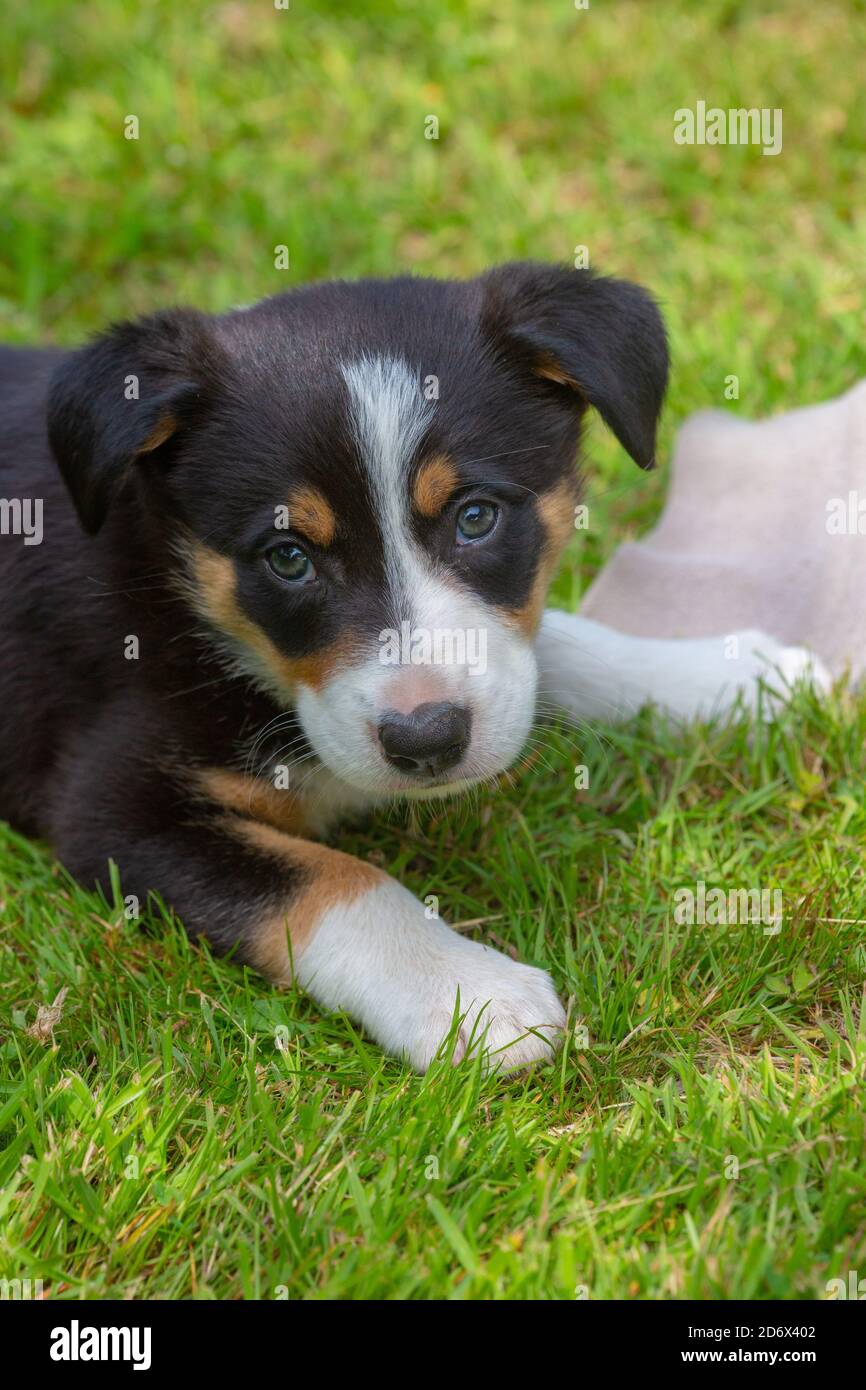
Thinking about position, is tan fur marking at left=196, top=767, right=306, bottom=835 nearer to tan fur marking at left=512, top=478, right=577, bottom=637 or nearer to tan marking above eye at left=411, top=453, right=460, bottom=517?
tan fur marking at left=512, top=478, right=577, bottom=637

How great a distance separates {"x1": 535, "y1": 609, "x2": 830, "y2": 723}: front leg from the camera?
3.91 m

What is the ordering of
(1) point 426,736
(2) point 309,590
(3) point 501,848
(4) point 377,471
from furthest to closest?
(3) point 501,848, (2) point 309,590, (4) point 377,471, (1) point 426,736

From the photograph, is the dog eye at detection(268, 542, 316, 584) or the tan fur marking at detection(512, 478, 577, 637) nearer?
the dog eye at detection(268, 542, 316, 584)

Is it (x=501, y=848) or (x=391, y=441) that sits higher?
(x=391, y=441)

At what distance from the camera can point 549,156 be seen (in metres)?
6.14

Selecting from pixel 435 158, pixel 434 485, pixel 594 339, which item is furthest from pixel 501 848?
pixel 435 158

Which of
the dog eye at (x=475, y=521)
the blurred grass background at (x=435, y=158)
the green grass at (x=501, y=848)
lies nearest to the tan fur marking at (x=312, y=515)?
the dog eye at (x=475, y=521)

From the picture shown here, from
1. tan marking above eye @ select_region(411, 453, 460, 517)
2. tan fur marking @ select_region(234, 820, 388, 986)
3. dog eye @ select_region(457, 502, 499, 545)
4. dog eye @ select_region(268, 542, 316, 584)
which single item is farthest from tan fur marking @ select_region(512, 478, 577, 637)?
tan fur marking @ select_region(234, 820, 388, 986)

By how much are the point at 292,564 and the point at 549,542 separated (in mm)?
622

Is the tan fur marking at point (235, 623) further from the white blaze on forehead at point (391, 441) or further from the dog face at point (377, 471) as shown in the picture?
the white blaze on forehead at point (391, 441)

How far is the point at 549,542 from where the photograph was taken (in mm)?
3385

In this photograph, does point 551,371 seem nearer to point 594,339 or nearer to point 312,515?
point 594,339
